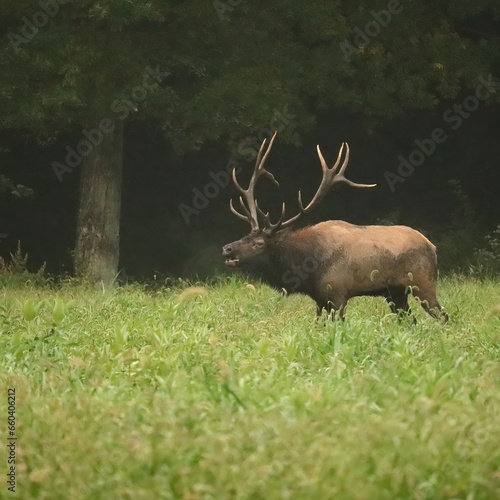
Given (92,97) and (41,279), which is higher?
(92,97)

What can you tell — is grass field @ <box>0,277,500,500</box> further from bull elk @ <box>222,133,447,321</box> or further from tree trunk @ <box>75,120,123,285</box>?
tree trunk @ <box>75,120,123,285</box>

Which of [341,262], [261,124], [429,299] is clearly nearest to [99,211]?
[261,124]

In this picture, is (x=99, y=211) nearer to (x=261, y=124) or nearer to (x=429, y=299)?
(x=261, y=124)

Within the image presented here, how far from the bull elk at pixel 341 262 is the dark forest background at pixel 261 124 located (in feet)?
12.0

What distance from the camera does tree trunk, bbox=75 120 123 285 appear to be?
46.5 ft

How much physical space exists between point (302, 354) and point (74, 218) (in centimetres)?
1019

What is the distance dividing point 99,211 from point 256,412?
929 cm

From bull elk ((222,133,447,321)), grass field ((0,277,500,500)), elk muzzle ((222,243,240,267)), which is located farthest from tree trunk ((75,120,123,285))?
grass field ((0,277,500,500))

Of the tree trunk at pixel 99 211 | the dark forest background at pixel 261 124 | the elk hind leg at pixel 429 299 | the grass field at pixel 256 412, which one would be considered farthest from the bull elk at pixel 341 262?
the tree trunk at pixel 99 211

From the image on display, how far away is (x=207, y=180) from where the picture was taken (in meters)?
17.0

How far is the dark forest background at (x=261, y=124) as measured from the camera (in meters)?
13.5

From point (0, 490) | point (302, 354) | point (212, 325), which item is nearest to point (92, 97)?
point (212, 325)

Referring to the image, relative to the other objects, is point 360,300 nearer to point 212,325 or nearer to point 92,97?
point 212,325

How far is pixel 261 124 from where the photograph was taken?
543 inches
